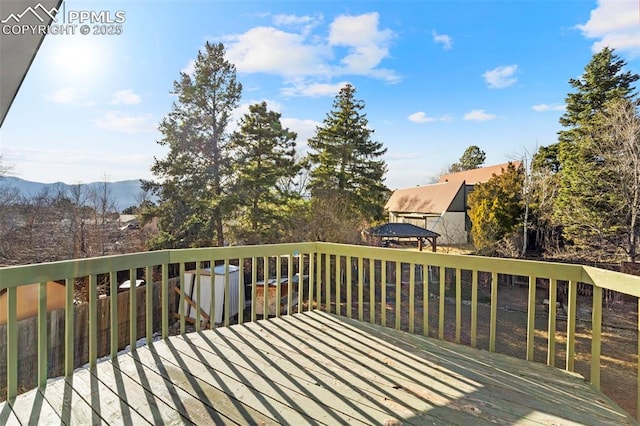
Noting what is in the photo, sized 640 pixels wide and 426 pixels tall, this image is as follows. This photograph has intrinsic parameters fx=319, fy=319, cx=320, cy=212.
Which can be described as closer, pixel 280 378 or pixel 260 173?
pixel 280 378

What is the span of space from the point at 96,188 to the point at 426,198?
17.9 metres

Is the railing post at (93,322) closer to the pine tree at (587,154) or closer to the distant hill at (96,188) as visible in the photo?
the distant hill at (96,188)

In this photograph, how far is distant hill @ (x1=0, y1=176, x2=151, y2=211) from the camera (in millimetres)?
6234

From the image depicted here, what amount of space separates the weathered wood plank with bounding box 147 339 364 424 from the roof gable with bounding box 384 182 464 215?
17917mm

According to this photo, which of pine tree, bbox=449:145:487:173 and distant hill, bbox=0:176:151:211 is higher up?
pine tree, bbox=449:145:487:173

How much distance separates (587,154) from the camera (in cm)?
1169

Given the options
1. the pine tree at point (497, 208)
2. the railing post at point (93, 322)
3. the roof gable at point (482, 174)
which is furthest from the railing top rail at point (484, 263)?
the roof gable at point (482, 174)

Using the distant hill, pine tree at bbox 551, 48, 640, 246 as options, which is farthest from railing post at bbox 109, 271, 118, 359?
pine tree at bbox 551, 48, 640, 246

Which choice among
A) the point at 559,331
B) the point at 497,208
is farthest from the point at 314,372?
the point at 497,208

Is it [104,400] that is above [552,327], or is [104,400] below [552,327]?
below

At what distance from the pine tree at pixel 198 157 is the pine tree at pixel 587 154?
42.0 feet

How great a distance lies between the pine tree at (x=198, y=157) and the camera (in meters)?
11.3

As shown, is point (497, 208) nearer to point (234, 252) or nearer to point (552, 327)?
point (552, 327)

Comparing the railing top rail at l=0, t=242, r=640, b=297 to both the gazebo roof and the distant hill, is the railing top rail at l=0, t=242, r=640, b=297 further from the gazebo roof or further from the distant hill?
the gazebo roof
